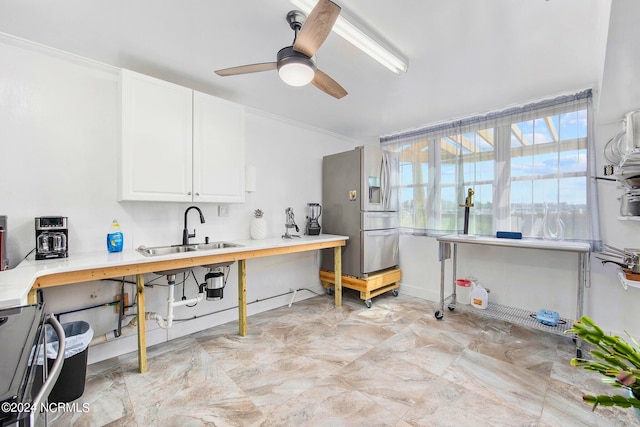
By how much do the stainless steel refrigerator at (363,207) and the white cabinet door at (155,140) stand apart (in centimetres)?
192

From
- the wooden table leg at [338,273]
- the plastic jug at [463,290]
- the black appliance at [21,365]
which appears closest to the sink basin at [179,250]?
the black appliance at [21,365]

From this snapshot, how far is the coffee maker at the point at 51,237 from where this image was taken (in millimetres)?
1839

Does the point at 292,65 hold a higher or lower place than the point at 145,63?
lower

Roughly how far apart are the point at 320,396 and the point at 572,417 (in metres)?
1.50

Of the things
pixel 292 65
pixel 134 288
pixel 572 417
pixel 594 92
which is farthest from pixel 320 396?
pixel 594 92

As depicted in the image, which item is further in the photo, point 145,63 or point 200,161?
point 200,161

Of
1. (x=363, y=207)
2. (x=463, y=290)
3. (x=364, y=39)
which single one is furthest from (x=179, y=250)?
(x=463, y=290)

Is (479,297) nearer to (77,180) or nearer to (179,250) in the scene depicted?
(179,250)

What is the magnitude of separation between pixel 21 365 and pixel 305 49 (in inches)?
69.1

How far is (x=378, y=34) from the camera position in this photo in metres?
1.81

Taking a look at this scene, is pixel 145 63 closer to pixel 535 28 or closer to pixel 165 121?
pixel 165 121

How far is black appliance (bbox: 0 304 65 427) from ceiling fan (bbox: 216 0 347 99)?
5.36ft

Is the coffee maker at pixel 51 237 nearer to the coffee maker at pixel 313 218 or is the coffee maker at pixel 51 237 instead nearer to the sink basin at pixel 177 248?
the sink basin at pixel 177 248

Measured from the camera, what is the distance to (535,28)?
1.74 metres
